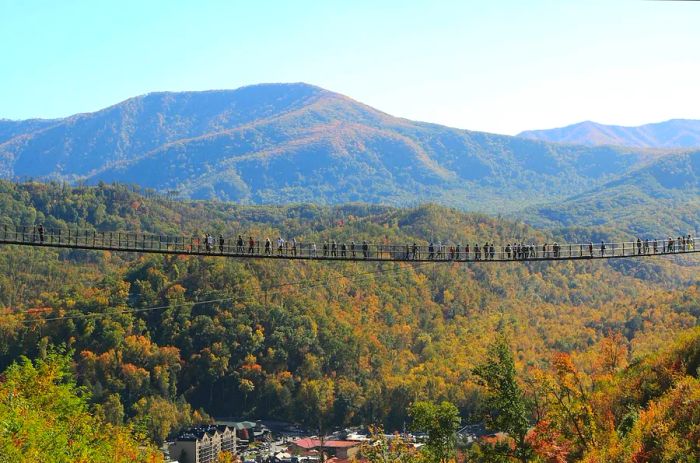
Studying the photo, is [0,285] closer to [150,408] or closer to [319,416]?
[150,408]

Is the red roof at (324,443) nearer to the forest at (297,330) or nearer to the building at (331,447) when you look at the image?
the building at (331,447)

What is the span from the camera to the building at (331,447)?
3255 inches

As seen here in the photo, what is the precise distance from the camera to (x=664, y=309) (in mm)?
120000

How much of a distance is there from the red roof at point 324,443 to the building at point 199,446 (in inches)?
272

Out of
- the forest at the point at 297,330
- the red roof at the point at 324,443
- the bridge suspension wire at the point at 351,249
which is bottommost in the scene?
the red roof at the point at 324,443

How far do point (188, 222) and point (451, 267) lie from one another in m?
76.0

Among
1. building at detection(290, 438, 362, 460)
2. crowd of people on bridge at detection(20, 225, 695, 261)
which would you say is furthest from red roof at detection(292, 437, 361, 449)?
crowd of people on bridge at detection(20, 225, 695, 261)

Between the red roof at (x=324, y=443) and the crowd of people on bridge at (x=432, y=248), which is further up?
the crowd of people on bridge at (x=432, y=248)

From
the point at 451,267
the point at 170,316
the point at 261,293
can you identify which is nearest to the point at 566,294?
the point at 451,267

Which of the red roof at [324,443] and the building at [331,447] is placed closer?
the building at [331,447]

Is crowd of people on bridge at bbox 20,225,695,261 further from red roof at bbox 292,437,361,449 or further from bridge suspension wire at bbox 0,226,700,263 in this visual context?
red roof at bbox 292,437,361,449

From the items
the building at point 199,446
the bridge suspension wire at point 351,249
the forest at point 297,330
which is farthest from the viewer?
the forest at point 297,330

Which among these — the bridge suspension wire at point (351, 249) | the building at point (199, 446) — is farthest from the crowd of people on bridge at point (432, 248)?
the building at point (199, 446)

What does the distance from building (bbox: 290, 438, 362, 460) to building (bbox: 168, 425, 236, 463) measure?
6.64m
